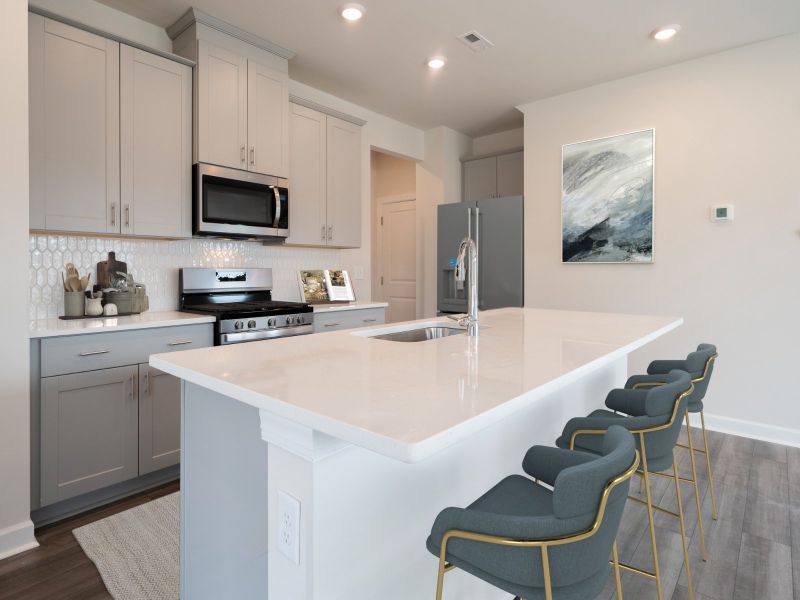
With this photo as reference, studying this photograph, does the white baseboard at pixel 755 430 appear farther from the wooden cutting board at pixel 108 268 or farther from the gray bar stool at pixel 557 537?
the wooden cutting board at pixel 108 268

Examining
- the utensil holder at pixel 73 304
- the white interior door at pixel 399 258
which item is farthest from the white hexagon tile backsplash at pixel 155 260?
the white interior door at pixel 399 258

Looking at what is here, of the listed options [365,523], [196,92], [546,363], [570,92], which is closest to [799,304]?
[570,92]

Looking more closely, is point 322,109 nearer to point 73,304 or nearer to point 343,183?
point 343,183

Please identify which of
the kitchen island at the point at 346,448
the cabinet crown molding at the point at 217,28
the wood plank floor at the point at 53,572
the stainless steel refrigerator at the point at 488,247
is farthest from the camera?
the stainless steel refrigerator at the point at 488,247

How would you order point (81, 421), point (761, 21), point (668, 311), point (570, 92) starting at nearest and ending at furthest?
1. point (81, 421)
2. point (761, 21)
3. point (668, 311)
4. point (570, 92)

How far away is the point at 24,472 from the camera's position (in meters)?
1.98

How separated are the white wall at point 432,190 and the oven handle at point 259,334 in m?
2.17

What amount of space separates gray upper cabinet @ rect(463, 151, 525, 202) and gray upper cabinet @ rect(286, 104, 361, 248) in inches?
60.1

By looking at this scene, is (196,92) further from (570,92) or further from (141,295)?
(570,92)

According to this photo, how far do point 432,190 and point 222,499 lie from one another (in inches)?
171

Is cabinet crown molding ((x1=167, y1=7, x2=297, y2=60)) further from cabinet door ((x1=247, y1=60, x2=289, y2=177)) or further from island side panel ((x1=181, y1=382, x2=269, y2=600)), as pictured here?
island side panel ((x1=181, y1=382, x2=269, y2=600))

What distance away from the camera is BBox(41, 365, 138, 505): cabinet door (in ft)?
7.13

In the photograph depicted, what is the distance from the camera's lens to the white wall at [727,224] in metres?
3.21

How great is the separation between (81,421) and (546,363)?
7.35 feet
